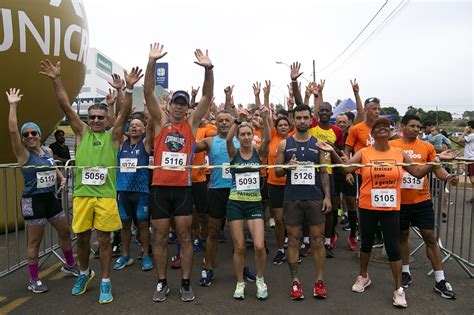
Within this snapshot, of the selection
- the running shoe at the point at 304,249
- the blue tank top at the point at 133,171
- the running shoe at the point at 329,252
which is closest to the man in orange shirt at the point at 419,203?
the running shoe at the point at 329,252

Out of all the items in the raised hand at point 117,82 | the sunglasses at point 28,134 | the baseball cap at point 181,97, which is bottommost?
the sunglasses at point 28,134

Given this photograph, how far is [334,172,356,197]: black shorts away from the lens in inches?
235

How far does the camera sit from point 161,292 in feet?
13.4

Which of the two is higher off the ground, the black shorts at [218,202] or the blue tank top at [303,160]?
the blue tank top at [303,160]

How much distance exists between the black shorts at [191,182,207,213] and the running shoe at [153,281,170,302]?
1496 millimetres

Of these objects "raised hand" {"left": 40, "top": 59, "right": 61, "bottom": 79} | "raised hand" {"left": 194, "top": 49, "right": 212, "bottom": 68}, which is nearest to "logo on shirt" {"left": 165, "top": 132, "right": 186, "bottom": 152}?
"raised hand" {"left": 194, "top": 49, "right": 212, "bottom": 68}

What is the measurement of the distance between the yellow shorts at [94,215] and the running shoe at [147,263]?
110 centimetres

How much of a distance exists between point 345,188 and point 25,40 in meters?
5.38

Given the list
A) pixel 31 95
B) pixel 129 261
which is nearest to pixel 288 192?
pixel 129 261

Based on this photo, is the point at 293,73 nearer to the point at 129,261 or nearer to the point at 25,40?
the point at 129,261

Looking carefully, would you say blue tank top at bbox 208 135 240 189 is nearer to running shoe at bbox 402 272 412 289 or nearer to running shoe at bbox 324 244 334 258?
running shoe at bbox 324 244 334 258

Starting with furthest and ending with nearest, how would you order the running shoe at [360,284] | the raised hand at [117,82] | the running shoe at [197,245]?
the running shoe at [197,245]
the raised hand at [117,82]
the running shoe at [360,284]

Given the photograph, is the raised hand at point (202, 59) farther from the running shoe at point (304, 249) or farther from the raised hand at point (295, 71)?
the running shoe at point (304, 249)

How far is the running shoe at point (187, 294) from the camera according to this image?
402 centimetres
